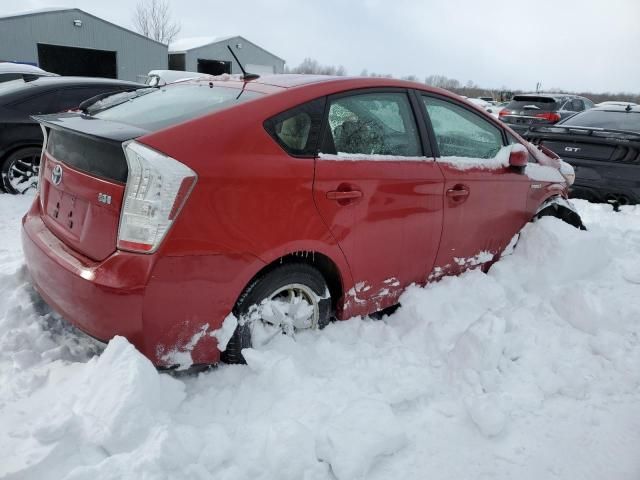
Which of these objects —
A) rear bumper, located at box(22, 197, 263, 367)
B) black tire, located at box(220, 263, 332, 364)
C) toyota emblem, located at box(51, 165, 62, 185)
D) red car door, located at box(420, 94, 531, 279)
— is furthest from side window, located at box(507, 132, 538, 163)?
toyota emblem, located at box(51, 165, 62, 185)

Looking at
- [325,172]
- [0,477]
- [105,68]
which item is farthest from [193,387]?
[105,68]

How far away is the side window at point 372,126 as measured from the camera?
2633 millimetres

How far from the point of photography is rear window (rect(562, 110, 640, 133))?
6734mm

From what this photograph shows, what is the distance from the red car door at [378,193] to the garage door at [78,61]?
26841 mm

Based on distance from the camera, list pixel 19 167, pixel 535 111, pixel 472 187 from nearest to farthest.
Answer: pixel 472 187 → pixel 19 167 → pixel 535 111

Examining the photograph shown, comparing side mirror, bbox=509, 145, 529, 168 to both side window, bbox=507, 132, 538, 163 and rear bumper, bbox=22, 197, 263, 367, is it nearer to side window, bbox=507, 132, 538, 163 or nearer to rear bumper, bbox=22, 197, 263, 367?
side window, bbox=507, 132, 538, 163

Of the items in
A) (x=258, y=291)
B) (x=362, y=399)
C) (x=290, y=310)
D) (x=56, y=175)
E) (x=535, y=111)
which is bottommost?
(x=362, y=399)

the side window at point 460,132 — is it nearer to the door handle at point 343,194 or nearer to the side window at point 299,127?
the door handle at point 343,194

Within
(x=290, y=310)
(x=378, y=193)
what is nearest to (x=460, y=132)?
(x=378, y=193)

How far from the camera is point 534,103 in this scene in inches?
524

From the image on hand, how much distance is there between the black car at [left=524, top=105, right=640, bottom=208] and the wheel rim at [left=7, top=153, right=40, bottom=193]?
6.41 m

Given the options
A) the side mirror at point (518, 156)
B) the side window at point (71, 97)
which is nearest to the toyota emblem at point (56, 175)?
the side mirror at point (518, 156)

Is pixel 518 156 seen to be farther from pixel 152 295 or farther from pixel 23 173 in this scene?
pixel 23 173

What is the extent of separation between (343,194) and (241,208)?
0.61 m
